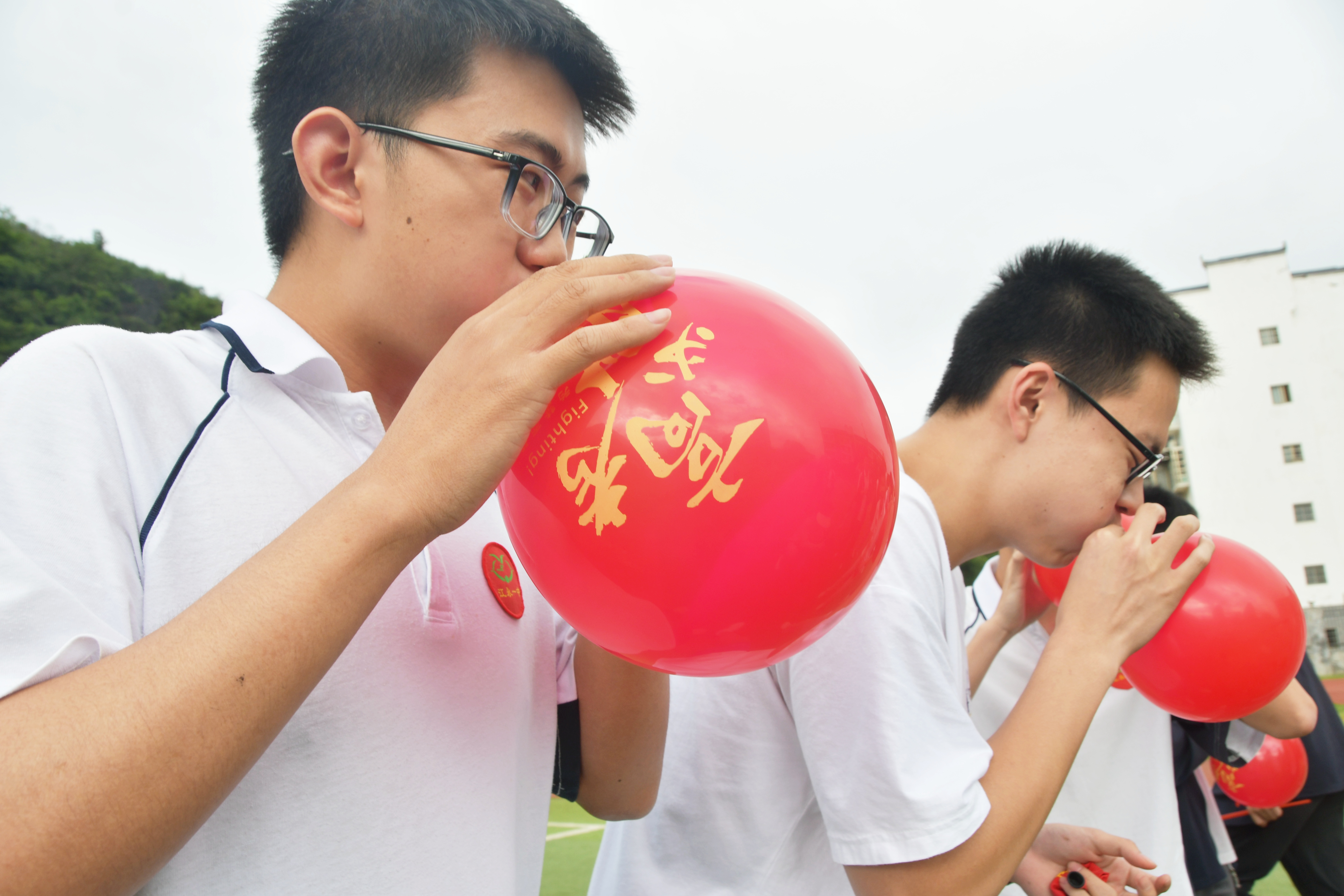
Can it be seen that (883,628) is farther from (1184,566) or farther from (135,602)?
(135,602)

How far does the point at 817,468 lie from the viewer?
117 centimetres

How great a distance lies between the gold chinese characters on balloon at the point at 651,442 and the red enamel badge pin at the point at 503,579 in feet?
1.33

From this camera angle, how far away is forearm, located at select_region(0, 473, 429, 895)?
0.79 meters

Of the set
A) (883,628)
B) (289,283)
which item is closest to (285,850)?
(289,283)

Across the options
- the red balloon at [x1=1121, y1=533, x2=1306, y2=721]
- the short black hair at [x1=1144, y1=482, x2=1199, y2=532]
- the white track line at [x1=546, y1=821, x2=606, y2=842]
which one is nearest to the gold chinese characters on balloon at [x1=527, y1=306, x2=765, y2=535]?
the red balloon at [x1=1121, y1=533, x2=1306, y2=721]

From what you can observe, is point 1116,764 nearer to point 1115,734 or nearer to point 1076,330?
point 1115,734

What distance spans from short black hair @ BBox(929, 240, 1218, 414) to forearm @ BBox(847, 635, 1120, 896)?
88 centimetres

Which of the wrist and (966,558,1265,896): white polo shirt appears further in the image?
(966,558,1265,896): white polo shirt

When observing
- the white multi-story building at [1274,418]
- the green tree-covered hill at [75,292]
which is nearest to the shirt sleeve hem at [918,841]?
the green tree-covered hill at [75,292]

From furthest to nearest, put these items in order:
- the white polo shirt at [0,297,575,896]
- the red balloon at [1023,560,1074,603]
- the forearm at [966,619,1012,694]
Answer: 1. the forearm at [966,619,1012,694]
2. the red balloon at [1023,560,1074,603]
3. the white polo shirt at [0,297,575,896]

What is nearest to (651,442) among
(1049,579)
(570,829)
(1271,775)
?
(1049,579)

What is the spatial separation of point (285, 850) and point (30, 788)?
383 millimetres

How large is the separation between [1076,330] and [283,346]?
2292 millimetres

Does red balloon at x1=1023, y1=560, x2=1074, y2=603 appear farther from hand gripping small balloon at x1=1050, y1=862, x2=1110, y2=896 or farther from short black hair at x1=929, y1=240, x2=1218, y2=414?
hand gripping small balloon at x1=1050, y1=862, x2=1110, y2=896
